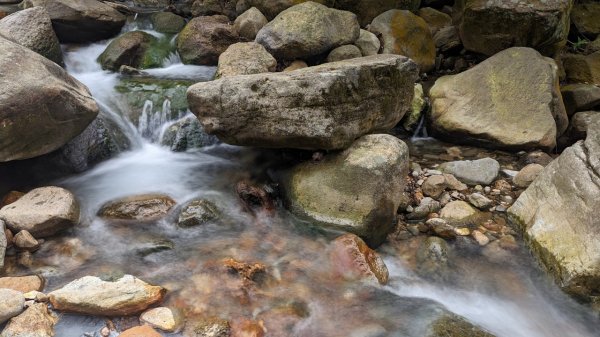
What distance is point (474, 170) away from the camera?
18.1ft

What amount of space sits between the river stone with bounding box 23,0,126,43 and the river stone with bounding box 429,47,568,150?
21.8 feet

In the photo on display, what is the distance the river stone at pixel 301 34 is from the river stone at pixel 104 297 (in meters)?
4.89

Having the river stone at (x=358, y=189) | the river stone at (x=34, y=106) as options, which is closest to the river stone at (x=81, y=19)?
the river stone at (x=34, y=106)

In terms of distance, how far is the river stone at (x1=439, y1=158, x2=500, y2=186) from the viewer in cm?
544

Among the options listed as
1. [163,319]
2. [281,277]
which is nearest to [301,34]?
[281,277]

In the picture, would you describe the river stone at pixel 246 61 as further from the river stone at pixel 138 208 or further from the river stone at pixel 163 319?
the river stone at pixel 163 319

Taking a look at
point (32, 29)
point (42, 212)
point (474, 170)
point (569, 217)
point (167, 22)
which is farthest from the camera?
point (167, 22)

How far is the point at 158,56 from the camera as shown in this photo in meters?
8.11

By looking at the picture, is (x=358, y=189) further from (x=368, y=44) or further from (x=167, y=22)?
(x=167, y=22)

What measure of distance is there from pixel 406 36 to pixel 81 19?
636 centimetres

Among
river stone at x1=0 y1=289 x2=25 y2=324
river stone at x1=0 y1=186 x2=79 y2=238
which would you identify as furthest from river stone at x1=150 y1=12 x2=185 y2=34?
river stone at x1=0 y1=289 x2=25 y2=324

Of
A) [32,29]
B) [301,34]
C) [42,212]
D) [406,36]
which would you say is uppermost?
[32,29]

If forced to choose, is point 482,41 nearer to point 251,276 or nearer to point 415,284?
point 415,284

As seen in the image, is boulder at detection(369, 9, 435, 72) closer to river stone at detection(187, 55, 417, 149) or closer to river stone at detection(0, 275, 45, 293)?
river stone at detection(187, 55, 417, 149)
